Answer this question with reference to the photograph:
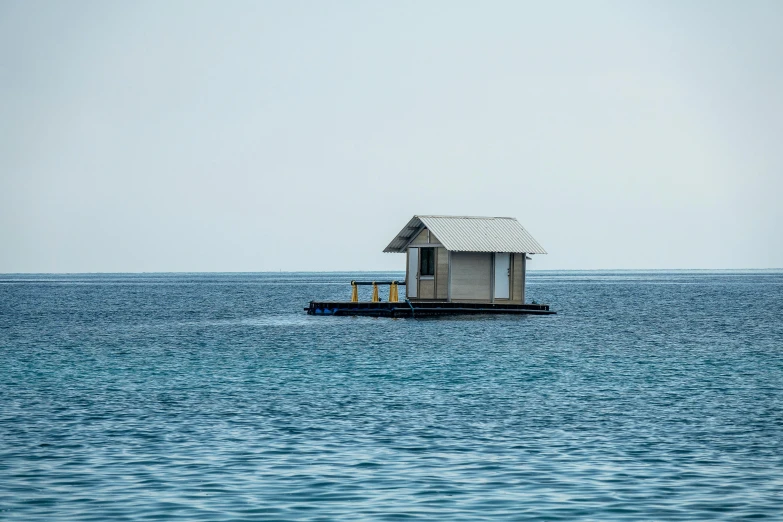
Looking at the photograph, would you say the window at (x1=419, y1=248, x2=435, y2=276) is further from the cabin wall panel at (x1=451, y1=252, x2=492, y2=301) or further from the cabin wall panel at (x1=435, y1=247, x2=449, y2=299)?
the cabin wall panel at (x1=451, y1=252, x2=492, y2=301)

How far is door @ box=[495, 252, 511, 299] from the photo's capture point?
58.2 metres

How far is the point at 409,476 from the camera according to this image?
55.1 feet

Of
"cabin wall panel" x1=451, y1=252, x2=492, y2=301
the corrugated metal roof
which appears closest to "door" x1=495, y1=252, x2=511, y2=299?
"cabin wall panel" x1=451, y1=252, x2=492, y2=301

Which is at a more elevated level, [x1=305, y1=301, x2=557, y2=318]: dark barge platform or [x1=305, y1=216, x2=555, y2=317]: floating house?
[x1=305, y1=216, x2=555, y2=317]: floating house

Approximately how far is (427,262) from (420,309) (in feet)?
9.28

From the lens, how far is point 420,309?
187ft

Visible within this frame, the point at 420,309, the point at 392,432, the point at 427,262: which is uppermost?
the point at 427,262

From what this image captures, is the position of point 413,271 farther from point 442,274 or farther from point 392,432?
point 392,432

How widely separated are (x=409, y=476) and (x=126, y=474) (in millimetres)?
4385

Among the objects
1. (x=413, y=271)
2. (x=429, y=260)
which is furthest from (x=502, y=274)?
(x=413, y=271)

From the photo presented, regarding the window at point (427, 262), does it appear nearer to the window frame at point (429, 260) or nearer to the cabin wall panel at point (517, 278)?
the window frame at point (429, 260)

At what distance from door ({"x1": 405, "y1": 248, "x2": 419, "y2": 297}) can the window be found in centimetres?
28

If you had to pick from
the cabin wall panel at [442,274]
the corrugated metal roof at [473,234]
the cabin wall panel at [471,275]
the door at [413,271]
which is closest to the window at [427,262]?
the door at [413,271]

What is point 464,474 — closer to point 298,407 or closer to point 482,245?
point 298,407
